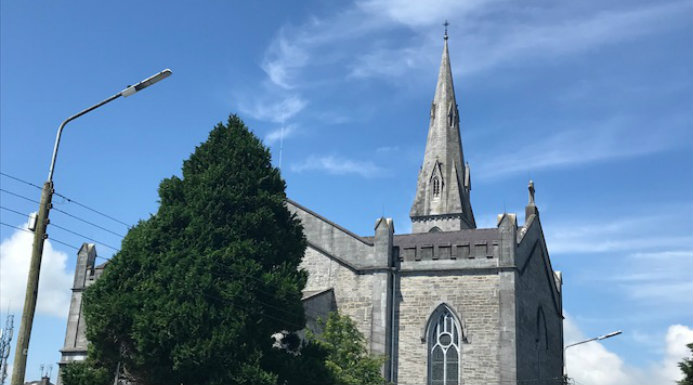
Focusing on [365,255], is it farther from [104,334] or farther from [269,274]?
[104,334]

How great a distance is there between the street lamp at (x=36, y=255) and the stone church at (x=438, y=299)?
19.4m

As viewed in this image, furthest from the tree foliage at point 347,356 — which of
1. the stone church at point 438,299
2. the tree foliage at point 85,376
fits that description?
the tree foliage at point 85,376

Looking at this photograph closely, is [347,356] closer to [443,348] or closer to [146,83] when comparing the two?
[443,348]

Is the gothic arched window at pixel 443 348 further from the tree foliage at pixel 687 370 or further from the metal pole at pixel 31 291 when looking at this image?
the metal pole at pixel 31 291

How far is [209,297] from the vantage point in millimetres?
23922

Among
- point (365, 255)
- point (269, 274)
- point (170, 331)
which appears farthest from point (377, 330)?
point (170, 331)

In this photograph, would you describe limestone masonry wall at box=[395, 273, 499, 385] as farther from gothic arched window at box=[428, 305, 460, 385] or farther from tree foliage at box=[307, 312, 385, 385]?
tree foliage at box=[307, 312, 385, 385]

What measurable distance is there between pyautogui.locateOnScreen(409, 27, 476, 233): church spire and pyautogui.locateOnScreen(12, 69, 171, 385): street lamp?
165 feet

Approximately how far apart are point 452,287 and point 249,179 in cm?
1287

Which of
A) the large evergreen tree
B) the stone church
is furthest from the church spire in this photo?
the large evergreen tree

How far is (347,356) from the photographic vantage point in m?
29.6

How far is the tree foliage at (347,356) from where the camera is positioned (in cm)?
2848

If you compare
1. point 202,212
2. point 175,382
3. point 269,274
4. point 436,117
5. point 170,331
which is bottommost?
point 175,382

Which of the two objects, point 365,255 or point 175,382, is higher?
point 365,255
